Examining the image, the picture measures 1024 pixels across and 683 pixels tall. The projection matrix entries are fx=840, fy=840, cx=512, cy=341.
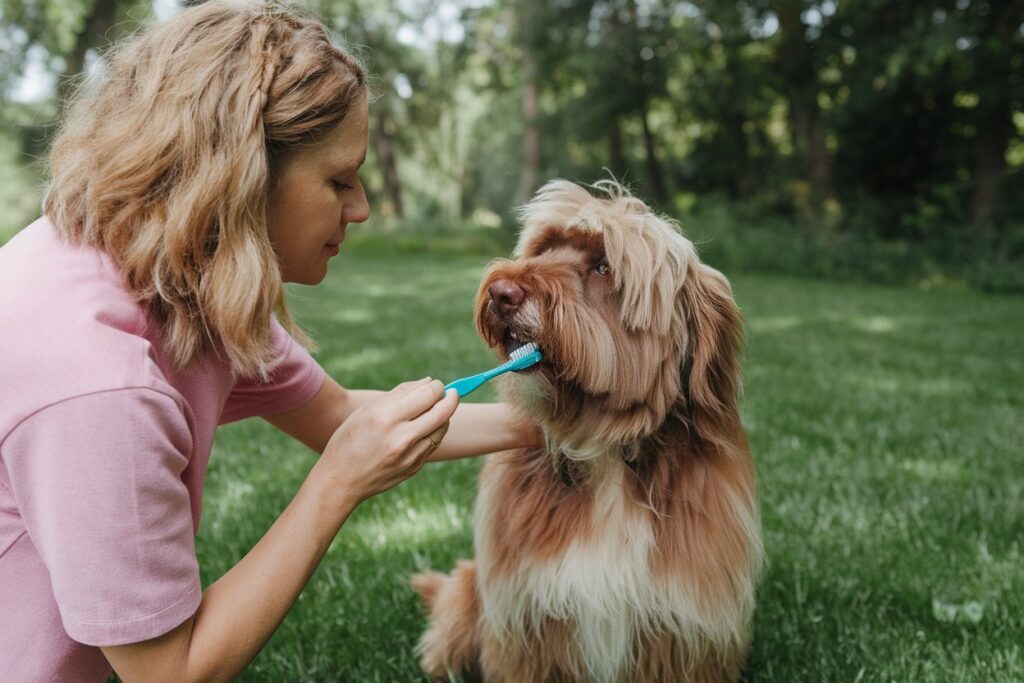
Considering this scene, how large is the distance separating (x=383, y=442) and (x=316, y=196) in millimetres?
527

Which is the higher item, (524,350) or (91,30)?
(91,30)

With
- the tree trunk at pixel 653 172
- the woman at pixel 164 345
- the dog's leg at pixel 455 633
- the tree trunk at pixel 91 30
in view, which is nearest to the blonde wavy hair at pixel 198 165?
the woman at pixel 164 345

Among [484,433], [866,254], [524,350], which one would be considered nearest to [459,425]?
[484,433]

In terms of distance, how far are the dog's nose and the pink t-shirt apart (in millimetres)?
767

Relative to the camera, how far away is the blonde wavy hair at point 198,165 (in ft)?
4.93

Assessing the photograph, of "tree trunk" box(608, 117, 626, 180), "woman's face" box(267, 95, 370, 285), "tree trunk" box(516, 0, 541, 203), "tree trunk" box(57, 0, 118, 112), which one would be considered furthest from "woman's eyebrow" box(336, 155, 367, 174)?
"tree trunk" box(608, 117, 626, 180)

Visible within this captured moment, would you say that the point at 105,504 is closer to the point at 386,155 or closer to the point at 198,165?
the point at 198,165

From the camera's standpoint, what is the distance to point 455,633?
8.41 ft

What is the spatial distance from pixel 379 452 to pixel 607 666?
99 centimetres

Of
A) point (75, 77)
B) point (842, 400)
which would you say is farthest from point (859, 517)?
point (75, 77)

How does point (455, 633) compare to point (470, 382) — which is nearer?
point (470, 382)

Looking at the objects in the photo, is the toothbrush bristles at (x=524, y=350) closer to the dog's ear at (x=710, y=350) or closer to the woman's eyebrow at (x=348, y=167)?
the dog's ear at (x=710, y=350)

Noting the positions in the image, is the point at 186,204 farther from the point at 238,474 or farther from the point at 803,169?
the point at 803,169

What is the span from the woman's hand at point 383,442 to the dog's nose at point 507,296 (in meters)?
0.38
